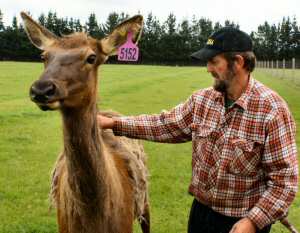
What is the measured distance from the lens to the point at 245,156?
4.41m

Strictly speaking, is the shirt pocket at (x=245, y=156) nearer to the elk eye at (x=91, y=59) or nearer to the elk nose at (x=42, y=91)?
the elk eye at (x=91, y=59)

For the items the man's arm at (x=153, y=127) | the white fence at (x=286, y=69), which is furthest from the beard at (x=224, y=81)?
the white fence at (x=286, y=69)

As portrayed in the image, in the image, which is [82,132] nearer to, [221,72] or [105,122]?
[105,122]

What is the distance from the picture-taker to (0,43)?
94062mm

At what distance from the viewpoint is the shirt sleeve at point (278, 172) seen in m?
4.20

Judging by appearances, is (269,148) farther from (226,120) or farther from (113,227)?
(113,227)

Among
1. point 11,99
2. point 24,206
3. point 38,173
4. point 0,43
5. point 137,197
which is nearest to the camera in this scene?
point 137,197

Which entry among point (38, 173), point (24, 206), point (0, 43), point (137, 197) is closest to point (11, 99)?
point (38, 173)

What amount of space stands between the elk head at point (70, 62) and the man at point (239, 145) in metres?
0.92

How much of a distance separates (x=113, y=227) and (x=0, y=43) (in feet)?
307

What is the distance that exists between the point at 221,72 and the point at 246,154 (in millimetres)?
703

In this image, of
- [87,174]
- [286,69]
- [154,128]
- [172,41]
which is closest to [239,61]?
[154,128]

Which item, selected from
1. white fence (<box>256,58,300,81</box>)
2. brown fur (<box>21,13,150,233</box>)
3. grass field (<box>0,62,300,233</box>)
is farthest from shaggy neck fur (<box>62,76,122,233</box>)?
white fence (<box>256,58,300,81</box>)

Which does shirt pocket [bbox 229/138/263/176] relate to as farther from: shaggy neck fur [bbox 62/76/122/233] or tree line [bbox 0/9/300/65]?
tree line [bbox 0/9/300/65]
